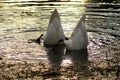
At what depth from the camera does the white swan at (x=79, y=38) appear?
13609 mm

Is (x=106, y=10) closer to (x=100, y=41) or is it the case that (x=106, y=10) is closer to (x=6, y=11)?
(x=6, y=11)

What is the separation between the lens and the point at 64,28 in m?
17.9

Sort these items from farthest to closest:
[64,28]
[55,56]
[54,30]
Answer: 1. [64,28]
2. [54,30]
3. [55,56]

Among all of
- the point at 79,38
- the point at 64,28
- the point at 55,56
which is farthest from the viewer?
the point at 64,28

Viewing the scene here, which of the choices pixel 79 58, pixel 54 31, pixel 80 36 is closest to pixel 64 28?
pixel 54 31

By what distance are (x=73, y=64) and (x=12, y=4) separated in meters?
16.7

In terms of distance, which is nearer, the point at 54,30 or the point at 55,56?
the point at 55,56

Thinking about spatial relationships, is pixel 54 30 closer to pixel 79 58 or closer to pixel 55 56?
pixel 55 56

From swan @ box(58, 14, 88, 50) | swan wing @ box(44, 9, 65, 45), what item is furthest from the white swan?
swan wing @ box(44, 9, 65, 45)

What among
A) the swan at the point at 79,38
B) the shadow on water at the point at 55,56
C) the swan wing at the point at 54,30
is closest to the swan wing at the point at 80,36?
the swan at the point at 79,38

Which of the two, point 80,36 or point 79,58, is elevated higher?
point 80,36

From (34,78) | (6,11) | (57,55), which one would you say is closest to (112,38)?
(57,55)

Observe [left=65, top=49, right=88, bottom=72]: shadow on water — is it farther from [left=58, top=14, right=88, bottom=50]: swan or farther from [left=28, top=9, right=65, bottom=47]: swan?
[left=28, top=9, right=65, bottom=47]: swan

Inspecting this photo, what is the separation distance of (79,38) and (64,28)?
14.3ft
